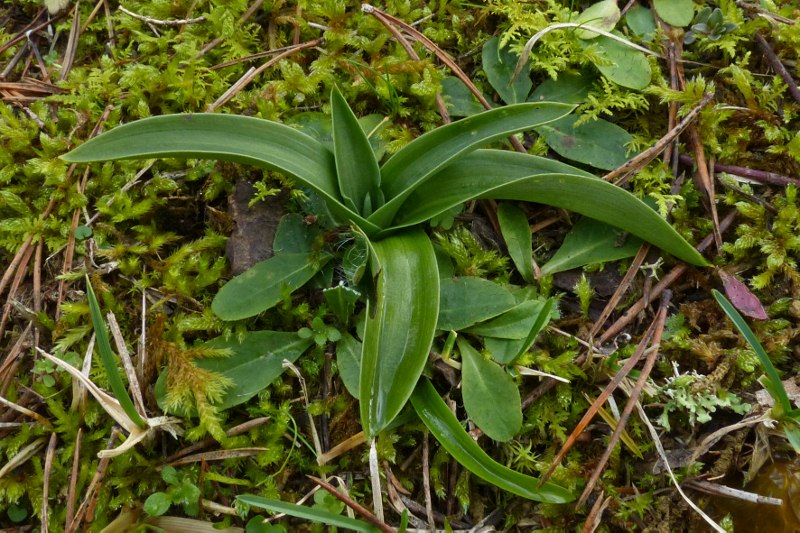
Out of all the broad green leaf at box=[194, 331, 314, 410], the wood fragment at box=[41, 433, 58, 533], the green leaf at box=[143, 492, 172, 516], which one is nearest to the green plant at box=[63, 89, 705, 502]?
the broad green leaf at box=[194, 331, 314, 410]

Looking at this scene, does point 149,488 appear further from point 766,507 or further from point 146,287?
point 766,507

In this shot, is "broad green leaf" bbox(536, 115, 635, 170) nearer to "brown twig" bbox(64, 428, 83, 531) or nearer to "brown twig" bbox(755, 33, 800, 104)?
"brown twig" bbox(755, 33, 800, 104)

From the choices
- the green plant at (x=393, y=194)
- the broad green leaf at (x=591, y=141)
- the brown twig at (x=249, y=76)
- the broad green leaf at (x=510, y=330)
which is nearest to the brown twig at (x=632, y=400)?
the green plant at (x=393, y=194)

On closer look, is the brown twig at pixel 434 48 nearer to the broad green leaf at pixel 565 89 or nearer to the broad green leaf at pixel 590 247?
the broad green leaf at pixel 565 89

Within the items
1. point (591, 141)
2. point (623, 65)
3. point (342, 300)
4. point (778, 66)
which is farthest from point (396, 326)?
point (778, 66)

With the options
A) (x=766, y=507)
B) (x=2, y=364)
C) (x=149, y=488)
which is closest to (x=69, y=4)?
(x=2, y=364)

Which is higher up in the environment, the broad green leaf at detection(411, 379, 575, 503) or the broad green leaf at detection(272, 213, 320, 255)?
the broad green leaf at detection(272, 213, 320, 255)
